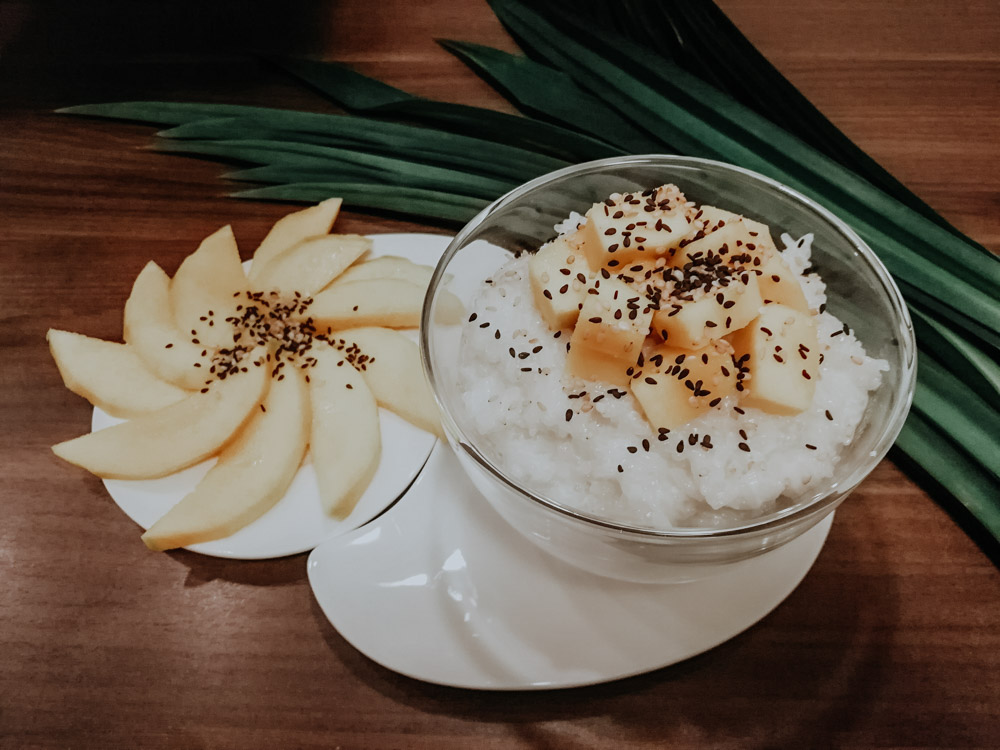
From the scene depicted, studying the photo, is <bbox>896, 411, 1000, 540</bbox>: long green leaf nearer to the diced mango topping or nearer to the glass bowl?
the glass bowl

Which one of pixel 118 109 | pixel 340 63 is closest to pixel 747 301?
pixel 340 63

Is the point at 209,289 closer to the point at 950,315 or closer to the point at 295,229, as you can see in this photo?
the point at 295,229

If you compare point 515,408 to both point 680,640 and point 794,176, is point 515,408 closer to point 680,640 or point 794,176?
point 680,640

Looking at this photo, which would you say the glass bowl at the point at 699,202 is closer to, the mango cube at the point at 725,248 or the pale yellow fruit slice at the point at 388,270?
the mango cube at the point at 725,248

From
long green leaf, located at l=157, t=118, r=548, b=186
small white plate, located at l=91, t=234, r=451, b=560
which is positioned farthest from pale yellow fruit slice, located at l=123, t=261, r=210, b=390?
long green leaf, located at l=157, t=118, r=548, b=186

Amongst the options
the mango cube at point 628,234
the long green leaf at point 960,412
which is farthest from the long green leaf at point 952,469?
the mango cube at point 628,234

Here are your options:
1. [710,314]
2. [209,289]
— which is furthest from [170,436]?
[710,314]
